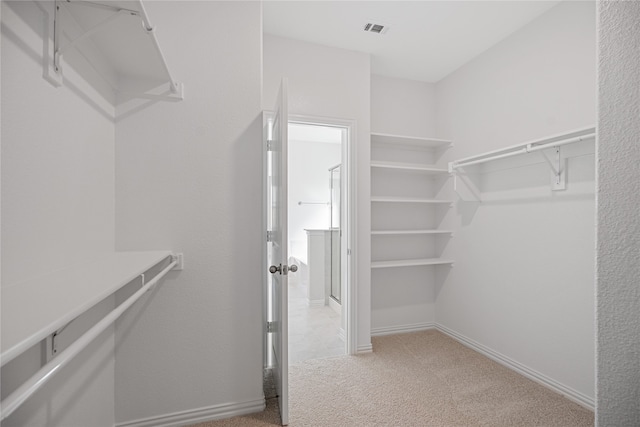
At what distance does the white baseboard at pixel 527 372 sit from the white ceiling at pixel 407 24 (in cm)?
267

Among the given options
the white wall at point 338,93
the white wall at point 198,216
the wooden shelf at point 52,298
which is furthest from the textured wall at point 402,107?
the wooden shelf at point 52,298

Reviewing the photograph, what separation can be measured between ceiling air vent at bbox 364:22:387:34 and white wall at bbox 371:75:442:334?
26.6 inches

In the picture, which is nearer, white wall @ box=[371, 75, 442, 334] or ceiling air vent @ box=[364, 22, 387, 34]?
ceiling air vent @ box=[364, 22, 387, 34]

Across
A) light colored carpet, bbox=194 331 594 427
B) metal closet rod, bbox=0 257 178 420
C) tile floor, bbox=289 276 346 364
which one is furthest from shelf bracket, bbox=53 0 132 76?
tile floor, bbox=289 276 346 364

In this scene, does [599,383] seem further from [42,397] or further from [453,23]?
[453,23]

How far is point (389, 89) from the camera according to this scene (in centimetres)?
308

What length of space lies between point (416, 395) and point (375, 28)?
108 inches

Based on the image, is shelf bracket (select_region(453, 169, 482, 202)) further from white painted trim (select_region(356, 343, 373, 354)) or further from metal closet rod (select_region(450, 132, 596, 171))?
white painted trim (select_region(356, 343, 373, 354))

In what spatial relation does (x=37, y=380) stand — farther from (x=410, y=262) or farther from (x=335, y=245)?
(x=335, y=245)

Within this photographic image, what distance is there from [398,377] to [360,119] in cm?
214

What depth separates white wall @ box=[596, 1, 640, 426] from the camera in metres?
0.63

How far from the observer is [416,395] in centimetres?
197

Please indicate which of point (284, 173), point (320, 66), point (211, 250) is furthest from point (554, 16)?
point (211, 250)

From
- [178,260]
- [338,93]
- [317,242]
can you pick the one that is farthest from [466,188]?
[178,260]
